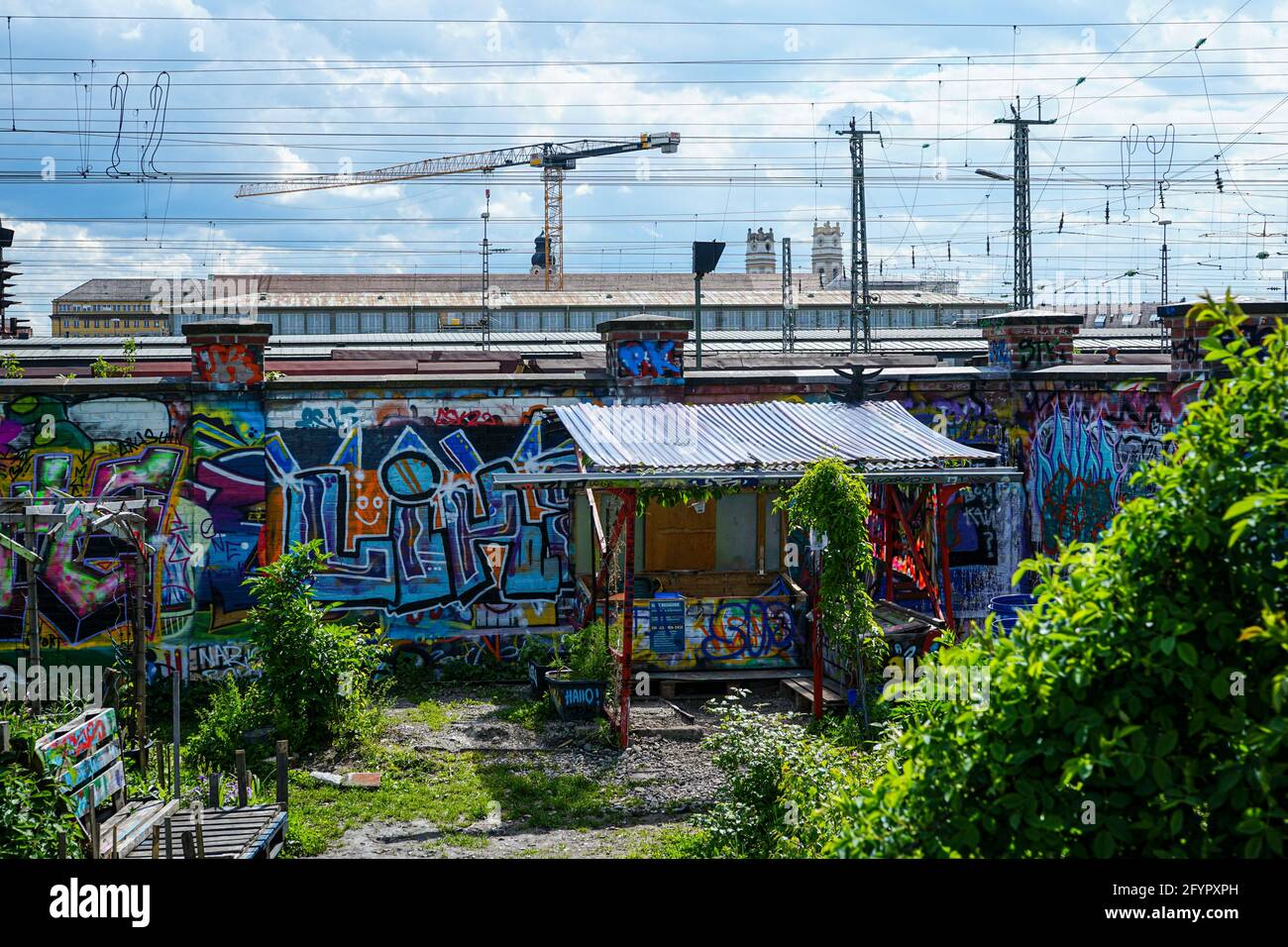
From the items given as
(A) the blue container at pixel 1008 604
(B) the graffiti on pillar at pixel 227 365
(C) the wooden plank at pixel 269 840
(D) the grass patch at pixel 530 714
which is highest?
(B) the graffiti on pillar at pixel 227 365

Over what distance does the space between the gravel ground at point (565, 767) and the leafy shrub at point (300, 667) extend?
715mm

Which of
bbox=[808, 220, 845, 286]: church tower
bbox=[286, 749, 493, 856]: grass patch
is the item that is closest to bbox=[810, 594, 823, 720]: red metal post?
bbox=[286, 749, 493, 856]: grass patch

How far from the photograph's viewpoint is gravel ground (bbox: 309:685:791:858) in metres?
9.40

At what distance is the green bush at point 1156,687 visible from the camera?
369 cm

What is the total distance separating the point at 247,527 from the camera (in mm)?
15047

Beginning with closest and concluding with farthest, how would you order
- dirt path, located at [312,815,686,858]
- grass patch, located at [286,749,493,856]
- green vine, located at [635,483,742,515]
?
dirt path, located at [312,815,686,858]
grass patch, located at [286,749,493,856]
green vine, located at [635,483,742,515]

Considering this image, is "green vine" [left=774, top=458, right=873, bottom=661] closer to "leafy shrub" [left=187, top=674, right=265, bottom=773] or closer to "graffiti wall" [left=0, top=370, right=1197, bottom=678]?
"graffiti wall" [left=0, top=370, right=1197, bottom=678]

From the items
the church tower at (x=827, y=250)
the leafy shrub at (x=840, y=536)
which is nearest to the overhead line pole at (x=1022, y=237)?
the leafy shrub at (x=840, y=536)

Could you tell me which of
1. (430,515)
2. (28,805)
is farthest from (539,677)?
(28,805)

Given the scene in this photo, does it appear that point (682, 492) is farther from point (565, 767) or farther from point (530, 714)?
point (530, 714)

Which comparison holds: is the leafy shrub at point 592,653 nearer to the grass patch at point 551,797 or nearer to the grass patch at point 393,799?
the grass patch at point 551,797

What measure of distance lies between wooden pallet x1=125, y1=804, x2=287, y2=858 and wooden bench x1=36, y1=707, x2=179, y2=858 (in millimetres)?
155

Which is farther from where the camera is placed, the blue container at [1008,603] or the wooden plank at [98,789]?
the blue container at [1008,603]

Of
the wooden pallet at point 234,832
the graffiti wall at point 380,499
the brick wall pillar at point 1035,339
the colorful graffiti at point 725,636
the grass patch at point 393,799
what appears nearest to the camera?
the wooden pallet at point 234,832
